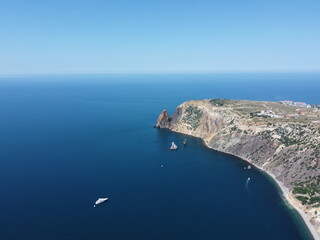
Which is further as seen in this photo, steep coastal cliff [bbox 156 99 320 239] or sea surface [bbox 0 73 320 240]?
steep coastal cliff [bbox 156 99 320 239]

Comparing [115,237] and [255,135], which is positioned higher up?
[255,135]

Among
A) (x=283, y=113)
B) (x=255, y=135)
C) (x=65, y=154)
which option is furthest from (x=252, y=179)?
(x=65, y=154)

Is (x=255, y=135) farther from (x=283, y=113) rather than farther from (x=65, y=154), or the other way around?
(x=65, y=154)

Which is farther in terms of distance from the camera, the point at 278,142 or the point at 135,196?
the point at 278,142

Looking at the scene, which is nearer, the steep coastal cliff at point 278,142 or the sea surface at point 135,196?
the sea surface at point 135,196

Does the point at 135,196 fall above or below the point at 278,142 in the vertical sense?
below

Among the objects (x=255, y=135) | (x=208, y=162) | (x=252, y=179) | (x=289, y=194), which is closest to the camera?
(x=289, y=194)

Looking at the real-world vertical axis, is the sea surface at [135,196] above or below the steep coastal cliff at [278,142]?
below

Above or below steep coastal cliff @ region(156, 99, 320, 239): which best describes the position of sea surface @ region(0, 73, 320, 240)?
below
